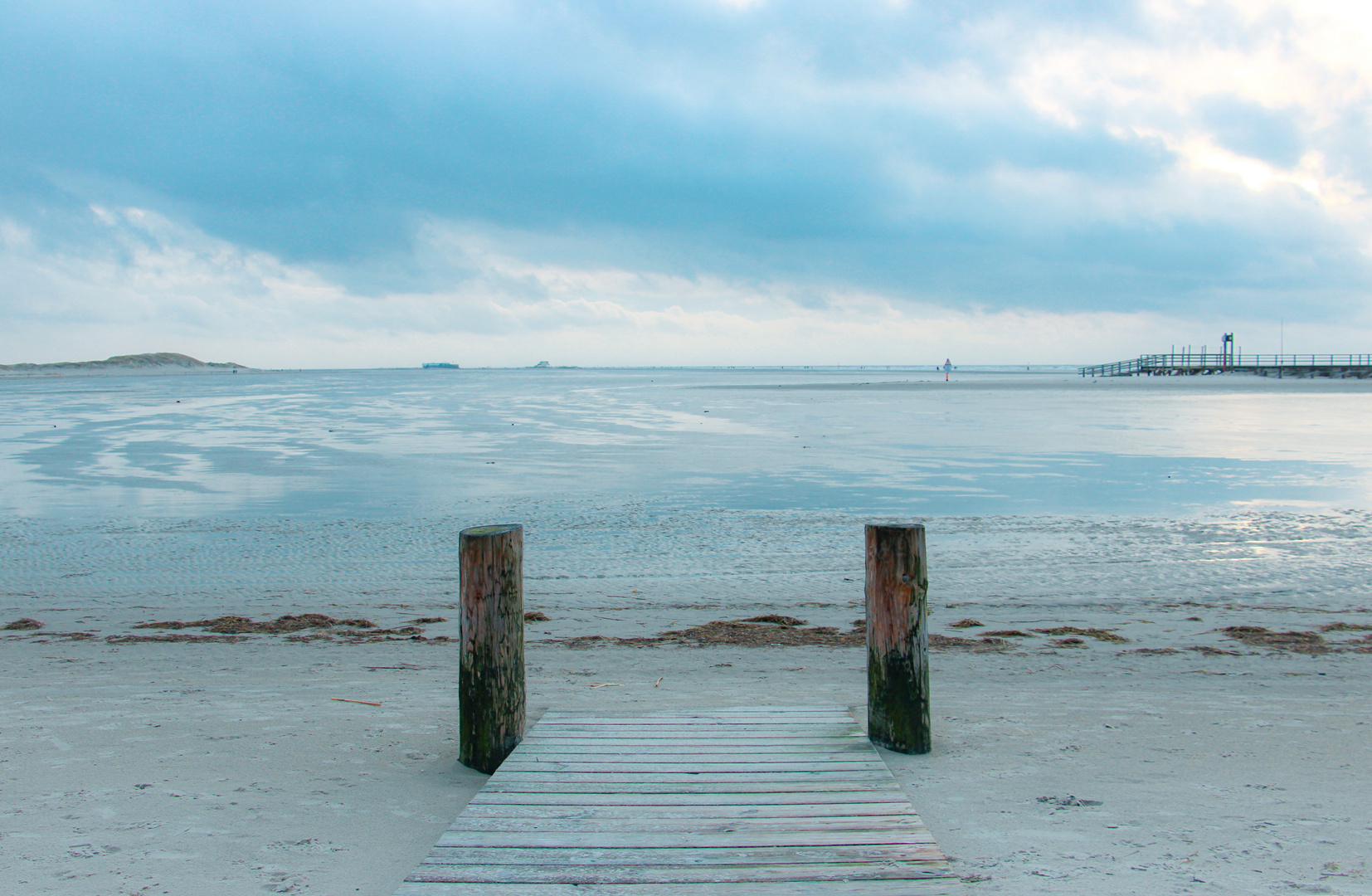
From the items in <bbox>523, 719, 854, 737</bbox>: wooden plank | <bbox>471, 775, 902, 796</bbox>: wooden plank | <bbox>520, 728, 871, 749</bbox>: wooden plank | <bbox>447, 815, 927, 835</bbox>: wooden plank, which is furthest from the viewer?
<bbox>523, 719, 854, 737</bbox>: wooden plank

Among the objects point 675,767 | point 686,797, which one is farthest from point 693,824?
point 675,767

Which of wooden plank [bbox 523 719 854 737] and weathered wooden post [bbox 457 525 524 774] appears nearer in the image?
weathered wooden post [bbox 457 525 524 774]

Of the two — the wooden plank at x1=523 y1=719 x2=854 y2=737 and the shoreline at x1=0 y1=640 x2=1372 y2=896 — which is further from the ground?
the wooden plank at x1=523 y1=719 x2=854 y2=737

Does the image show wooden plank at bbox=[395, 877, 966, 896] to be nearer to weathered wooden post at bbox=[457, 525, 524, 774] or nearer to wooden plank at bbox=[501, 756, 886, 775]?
wooden plank at bbox=[501, 756, 886, 775]

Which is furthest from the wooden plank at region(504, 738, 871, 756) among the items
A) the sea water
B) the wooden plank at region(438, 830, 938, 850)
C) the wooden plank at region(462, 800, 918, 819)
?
the sea water

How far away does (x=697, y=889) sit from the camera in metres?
3.42

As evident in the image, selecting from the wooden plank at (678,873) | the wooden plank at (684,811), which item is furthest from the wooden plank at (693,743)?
the wooden plank at (678,873)

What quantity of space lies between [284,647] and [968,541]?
7931 mm

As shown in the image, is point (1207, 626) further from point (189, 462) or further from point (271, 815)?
point (189, 462)

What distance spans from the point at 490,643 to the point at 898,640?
7.23ft

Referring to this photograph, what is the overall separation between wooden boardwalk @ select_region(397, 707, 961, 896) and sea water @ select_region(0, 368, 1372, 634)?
2967 millimetres

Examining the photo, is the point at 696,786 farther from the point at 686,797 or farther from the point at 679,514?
the point at 679,514

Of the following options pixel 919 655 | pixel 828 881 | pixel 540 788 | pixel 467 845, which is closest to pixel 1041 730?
pixel 919 655

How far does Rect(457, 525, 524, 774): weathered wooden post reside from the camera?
15.5 ft
